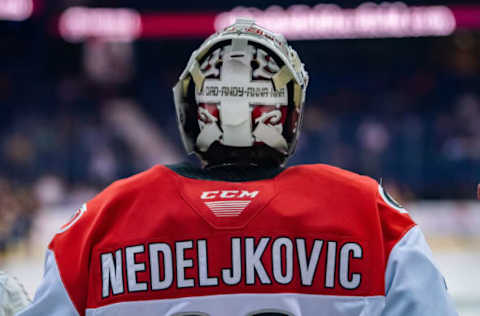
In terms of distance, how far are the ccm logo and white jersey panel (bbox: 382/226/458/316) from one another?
0.72 feet

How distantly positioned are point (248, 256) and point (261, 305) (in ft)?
0.23

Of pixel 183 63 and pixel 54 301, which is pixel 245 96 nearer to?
pixel 54 301

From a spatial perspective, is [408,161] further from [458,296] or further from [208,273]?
[208,273]

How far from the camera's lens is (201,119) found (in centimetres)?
105

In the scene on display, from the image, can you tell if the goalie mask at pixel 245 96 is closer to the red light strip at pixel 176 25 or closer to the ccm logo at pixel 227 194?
the ccm logo at pixel 227 194

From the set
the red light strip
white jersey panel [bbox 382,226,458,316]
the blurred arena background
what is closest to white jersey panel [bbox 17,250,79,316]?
white jersey panel [bbox 382,226,458,316]

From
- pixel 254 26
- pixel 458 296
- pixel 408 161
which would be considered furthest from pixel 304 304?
pixel 408 161

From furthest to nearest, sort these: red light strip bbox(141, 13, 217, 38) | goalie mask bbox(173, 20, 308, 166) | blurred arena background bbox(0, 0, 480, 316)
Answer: red light strip bbox(141, 13, 217, 38) < blurred arena background bbox(0, 0, 480, 316) < goalie mask bbox(173, 20, 308, 166)

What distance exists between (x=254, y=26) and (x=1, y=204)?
19.5 feet

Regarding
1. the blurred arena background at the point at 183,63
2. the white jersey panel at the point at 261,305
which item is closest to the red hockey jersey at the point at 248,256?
the white jersey panel at the point at 261,305

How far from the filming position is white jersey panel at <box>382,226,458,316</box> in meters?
0.89

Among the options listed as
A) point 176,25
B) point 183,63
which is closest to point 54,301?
point 176,25

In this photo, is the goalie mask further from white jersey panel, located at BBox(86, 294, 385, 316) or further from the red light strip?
the red light strip

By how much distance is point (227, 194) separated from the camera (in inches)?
36.7
